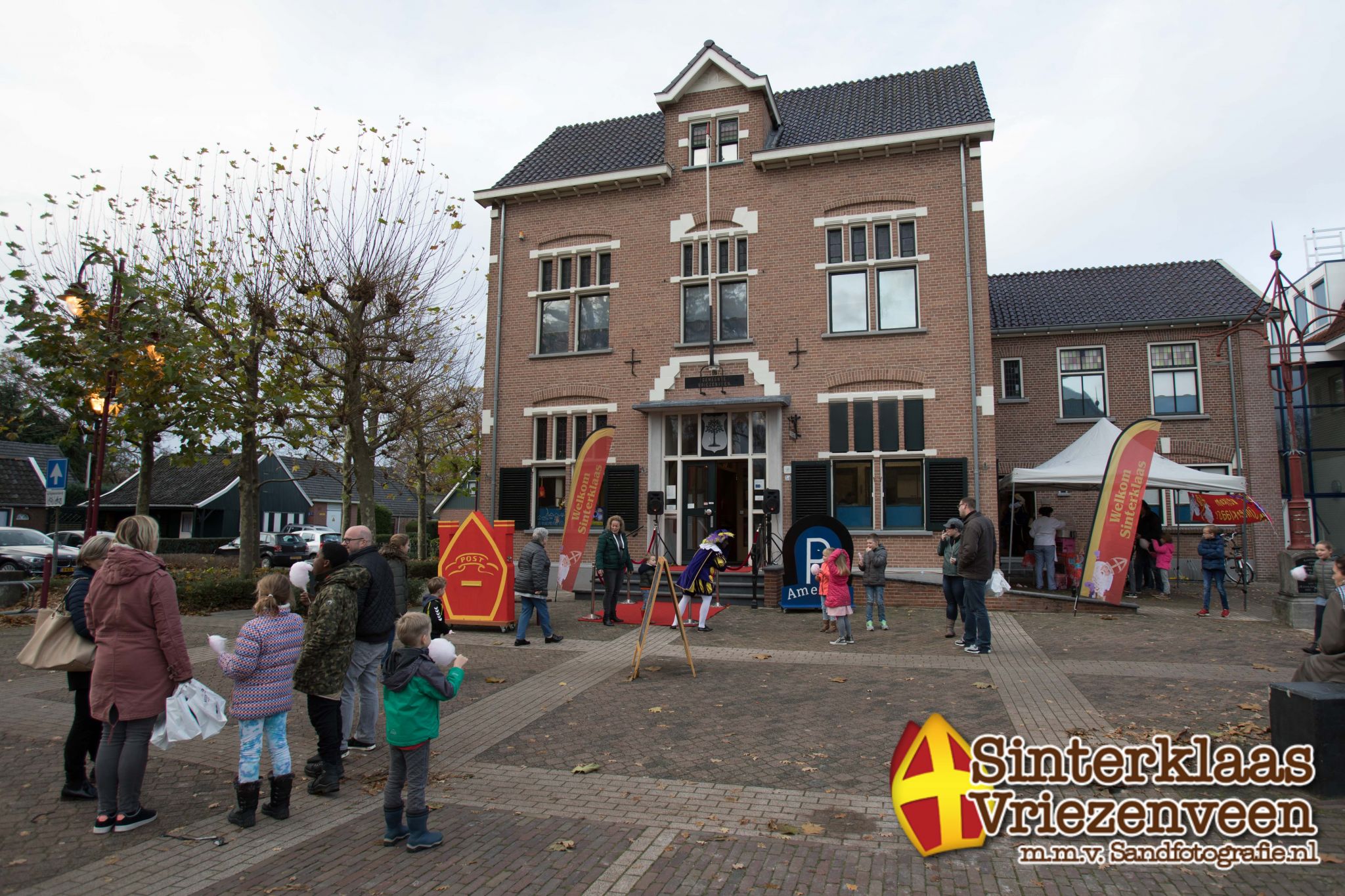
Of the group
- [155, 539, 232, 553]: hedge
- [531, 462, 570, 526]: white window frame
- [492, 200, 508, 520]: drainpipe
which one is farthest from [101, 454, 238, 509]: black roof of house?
[531, 462, 570, 526]: white window frame

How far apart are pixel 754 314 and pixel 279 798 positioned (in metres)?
13.4

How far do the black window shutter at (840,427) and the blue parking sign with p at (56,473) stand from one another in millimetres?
13806

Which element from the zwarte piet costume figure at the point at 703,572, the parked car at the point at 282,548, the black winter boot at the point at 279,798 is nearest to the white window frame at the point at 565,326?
the zwarte piet costume figure at the point at 703,572

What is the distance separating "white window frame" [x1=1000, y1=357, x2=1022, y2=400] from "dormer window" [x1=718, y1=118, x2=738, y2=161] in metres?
8.89

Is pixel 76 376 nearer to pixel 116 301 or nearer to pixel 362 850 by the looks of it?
pixel 116 301

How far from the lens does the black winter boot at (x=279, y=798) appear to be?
15.0 ft

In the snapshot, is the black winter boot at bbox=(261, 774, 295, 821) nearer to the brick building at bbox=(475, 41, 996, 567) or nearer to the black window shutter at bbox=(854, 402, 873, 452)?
the brick building at bbox=(475, 41, 996, 567)

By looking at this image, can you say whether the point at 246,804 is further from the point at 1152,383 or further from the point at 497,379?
the point at 1152,383

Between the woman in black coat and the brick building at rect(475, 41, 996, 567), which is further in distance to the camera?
the brick building at rect(475, 41, 996, 567)

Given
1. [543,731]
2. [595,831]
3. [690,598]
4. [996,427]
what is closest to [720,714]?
[543,731]

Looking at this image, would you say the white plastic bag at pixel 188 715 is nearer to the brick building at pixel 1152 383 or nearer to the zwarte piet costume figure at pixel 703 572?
the zwarte piet costume figure at pixel 703 572

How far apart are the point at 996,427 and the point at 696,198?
9.72 m

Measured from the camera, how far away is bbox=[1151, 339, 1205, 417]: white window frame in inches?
744

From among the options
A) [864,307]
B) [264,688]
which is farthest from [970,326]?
[264,688]
